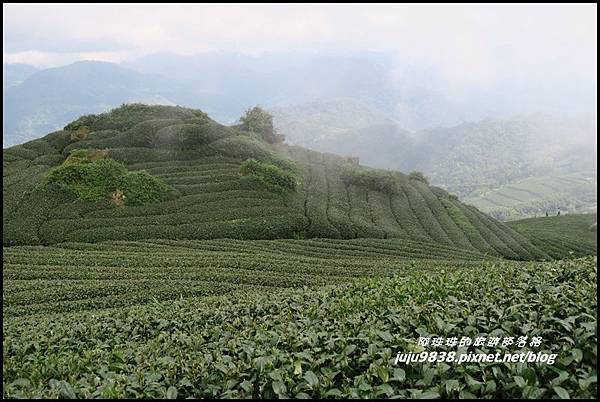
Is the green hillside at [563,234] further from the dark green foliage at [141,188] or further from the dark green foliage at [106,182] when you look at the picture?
the dark green foliage at [106,182]

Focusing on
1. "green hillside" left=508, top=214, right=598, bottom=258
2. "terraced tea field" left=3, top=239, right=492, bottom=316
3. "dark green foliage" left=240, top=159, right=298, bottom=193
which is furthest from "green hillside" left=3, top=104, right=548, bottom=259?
"terraced tea field" left=3, top=239, right=492, bottom=316

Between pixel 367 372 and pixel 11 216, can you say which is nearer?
pixel 367 372

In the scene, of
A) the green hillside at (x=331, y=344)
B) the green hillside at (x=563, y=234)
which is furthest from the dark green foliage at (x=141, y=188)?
the green hillside at (x=563, y=234)

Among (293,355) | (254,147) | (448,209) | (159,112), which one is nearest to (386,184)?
(448,209)

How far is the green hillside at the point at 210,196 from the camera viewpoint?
32594 millimetres

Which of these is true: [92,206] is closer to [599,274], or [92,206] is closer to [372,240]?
[372,240]

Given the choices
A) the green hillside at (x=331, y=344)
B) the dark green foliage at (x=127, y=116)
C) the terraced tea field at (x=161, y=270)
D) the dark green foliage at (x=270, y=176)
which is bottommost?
the terraced tea field at (x=161, y=270)

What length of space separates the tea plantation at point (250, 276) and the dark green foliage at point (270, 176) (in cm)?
18

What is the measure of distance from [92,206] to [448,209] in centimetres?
3295

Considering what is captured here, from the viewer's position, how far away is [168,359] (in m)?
6.41

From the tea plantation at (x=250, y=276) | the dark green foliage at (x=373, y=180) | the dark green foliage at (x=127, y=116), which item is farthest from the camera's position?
the dark green foliage at (x=127, y=116)

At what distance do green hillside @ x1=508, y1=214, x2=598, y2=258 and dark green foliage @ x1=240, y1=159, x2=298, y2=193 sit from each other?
22.2 m

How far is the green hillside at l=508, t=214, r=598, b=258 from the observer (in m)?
43.7

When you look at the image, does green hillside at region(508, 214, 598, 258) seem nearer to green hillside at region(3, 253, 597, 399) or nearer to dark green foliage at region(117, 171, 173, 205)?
green hillside at region(3, 253, 597, 399)
